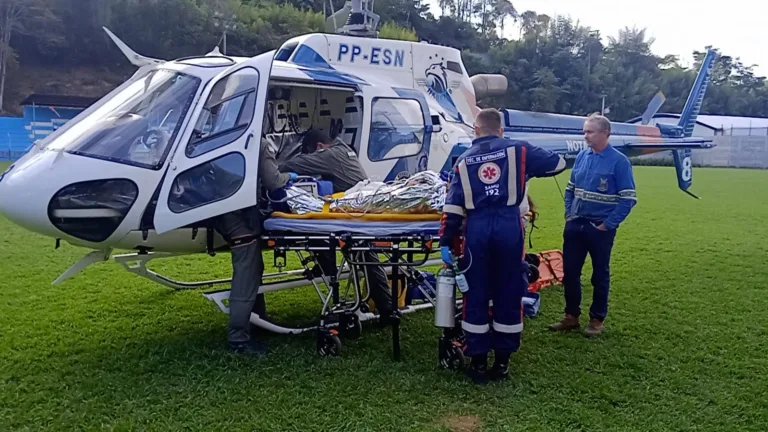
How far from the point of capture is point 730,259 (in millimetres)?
9297

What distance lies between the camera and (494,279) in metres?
4.41

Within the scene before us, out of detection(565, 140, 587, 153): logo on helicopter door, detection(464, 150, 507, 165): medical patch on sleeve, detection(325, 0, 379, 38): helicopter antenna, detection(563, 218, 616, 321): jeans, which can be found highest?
detection(325, 0, 379, 38): helicopter antenna

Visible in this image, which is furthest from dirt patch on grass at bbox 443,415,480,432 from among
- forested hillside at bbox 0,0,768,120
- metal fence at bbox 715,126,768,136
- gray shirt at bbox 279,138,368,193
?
metal fence at bbox 715,126,768,136

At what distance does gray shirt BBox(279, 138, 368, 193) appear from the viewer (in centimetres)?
544

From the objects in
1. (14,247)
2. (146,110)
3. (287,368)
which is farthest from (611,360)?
(14,247)

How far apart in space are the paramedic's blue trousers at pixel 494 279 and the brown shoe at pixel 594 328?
149cm

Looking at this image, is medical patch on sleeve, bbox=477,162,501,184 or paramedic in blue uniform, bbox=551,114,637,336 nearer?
medical patch on sleeve, bbox=477,162,501,184

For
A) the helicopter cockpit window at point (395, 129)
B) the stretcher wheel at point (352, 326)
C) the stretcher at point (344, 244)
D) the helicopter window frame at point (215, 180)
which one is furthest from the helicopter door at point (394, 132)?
the helicopter window frame at point (215, 180)

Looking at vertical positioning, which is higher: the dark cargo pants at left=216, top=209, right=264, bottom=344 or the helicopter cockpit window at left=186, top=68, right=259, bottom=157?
the helicopter cockpit window at left=186, top=68, right=259, bottom=157

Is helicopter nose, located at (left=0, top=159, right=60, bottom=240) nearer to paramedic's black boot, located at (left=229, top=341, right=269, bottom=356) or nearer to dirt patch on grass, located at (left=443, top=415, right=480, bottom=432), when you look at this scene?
paramedic's black boot, located at (left=229, top=341, right=269, bottom=356)

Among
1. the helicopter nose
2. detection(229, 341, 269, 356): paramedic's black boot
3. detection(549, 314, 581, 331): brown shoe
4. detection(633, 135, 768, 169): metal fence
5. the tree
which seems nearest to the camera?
the helicopter nose

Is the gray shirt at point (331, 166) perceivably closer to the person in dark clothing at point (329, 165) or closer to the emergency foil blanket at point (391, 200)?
the person in dark clothing at point (329, 165)

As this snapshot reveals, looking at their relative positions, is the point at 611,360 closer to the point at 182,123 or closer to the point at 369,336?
the point at 369,336

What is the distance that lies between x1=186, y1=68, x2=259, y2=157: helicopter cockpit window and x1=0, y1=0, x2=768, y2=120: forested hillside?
2814 cm
